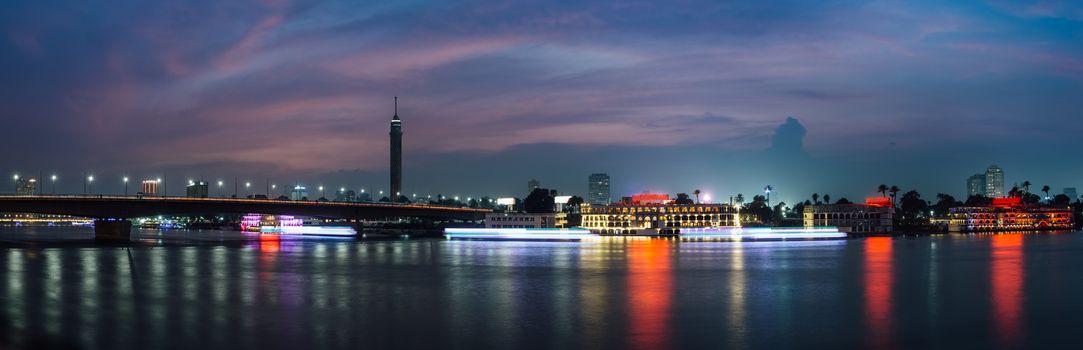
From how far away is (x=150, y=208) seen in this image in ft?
436

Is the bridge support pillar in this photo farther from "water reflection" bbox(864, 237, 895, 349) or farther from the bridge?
"water reflection" bbox(864, 237, 895, 349)

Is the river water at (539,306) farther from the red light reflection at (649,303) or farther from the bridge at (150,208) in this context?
the bridge at (150,208)

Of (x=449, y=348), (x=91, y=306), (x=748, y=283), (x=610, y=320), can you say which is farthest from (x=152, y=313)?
(x=748, y=283)

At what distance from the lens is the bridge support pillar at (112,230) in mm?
136125

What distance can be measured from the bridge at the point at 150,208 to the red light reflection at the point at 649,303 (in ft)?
269

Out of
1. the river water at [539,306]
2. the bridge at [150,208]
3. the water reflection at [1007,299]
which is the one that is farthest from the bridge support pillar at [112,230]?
the water reflection at [1007,299]

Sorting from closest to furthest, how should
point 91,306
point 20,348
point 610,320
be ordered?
point 20,348 < point 610,320 < point 91,306

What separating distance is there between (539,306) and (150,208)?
105m

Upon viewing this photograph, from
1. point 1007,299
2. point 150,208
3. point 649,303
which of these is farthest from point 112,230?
point 1007,299

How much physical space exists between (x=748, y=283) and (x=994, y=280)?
1849 cm

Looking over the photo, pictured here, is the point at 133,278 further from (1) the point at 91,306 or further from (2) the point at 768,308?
(2) the point at 768,308

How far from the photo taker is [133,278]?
2447 inches

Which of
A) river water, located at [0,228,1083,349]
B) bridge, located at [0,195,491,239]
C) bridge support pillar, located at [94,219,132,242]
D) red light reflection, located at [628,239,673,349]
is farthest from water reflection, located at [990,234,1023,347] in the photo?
bridge support pillar, located at [94,219,132,242]

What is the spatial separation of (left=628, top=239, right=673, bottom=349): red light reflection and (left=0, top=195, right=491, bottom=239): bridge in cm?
8214
